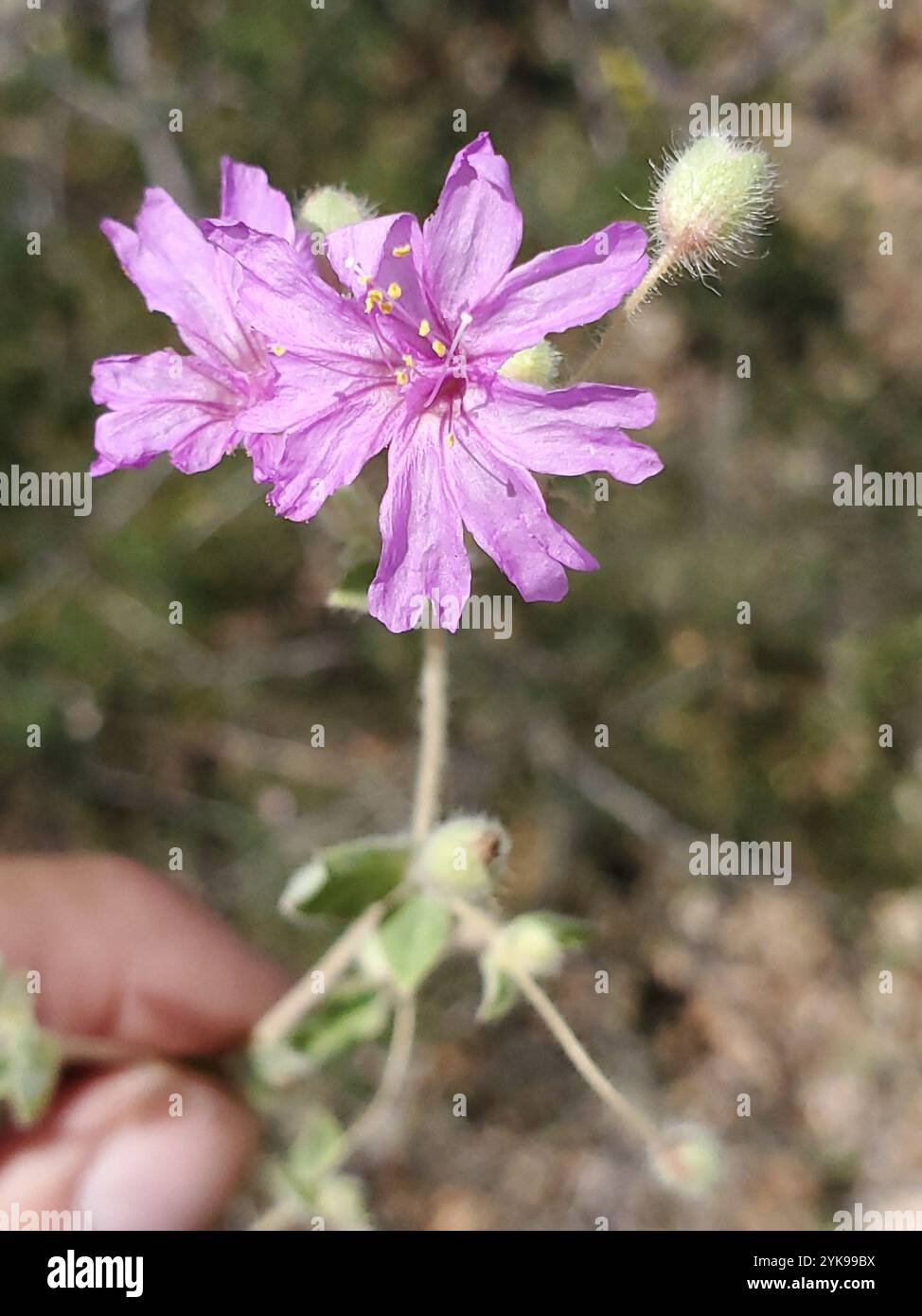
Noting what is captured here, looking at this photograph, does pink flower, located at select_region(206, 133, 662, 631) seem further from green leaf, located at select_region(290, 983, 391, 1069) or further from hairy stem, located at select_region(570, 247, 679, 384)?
green leaf, located at select_region(290, 983, 391, 1069)

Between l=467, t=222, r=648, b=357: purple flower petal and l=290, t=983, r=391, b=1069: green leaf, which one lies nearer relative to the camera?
l=467, t=222, r=648, b=357: purple flower petal

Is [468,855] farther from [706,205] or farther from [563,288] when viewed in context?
[706,205]

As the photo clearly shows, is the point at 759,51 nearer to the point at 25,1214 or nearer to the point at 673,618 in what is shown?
the point at 673,618

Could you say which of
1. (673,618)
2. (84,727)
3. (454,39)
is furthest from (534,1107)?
(454,39)
